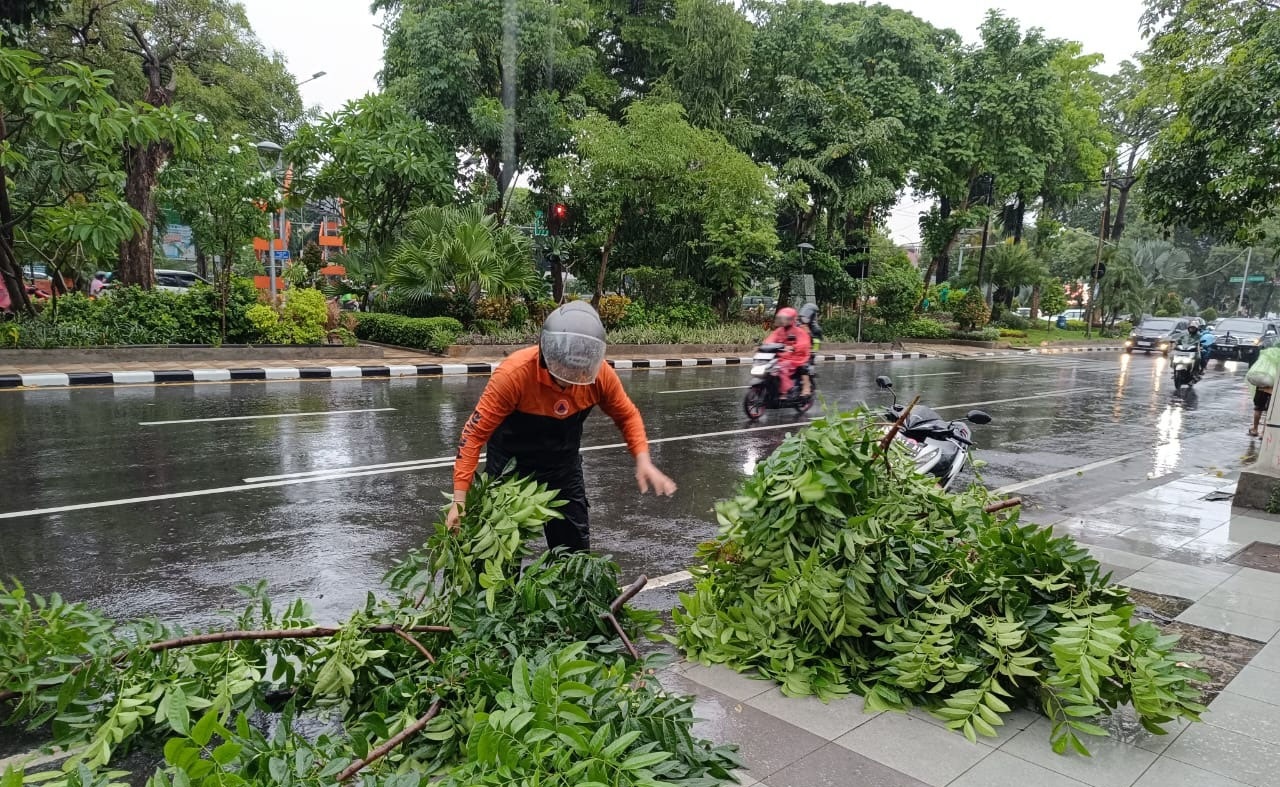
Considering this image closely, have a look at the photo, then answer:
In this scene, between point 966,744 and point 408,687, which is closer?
point 408,687

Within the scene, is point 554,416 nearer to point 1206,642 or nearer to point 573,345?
point 573,345

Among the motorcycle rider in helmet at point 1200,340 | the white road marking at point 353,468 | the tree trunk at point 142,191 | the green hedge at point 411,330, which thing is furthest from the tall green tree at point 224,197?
the motorcycle rider in helmet at point 1200,340

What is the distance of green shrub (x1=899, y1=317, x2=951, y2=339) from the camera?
105ft

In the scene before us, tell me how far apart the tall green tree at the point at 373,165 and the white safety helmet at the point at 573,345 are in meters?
16.6

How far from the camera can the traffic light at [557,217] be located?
22344 millimetres

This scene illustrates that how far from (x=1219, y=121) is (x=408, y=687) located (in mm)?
11024

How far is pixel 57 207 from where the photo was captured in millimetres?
Answer: 13188

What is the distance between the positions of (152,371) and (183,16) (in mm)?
14722

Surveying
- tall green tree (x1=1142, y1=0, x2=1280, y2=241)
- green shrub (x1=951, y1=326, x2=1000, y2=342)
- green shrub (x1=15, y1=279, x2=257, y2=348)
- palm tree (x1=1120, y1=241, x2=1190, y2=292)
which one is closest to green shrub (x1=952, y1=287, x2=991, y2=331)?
green shrub (x1=951, y1=326, x2=1000, y2=342)

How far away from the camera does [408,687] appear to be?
2.58 metres

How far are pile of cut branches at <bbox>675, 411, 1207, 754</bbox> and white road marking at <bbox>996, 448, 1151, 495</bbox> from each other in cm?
409

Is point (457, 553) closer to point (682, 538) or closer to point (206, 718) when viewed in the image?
point (206, 718)

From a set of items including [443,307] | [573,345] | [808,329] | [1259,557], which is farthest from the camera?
[443,307]

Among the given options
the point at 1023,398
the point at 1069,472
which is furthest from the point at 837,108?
the point at 1069,472
